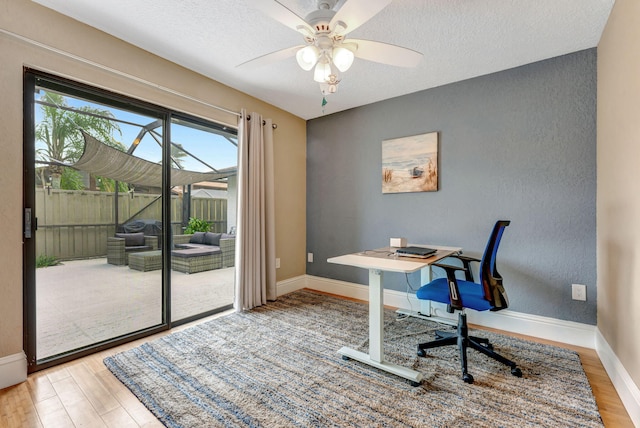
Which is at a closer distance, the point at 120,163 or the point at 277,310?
the point at 120,163

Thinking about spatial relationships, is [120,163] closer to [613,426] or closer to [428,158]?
[428,158]

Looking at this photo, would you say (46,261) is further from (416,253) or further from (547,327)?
(547,327)

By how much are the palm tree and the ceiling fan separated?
135 centimetres

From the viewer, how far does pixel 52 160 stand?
2.02 m

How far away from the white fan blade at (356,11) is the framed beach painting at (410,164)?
5.96 ft

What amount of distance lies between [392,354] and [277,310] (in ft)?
4.56

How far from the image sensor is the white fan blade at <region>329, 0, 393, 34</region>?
1.32 metres

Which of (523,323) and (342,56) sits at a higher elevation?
(342,56)

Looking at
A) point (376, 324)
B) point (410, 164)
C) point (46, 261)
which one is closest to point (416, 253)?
point (376, 324)

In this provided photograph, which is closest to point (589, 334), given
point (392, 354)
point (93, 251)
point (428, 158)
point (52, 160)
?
point (392, 354)

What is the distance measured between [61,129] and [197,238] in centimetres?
136

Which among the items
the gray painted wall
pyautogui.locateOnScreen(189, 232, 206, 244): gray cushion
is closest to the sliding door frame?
pyautogui.locateOnScreen(189, 232, 206, 244): gray cushion

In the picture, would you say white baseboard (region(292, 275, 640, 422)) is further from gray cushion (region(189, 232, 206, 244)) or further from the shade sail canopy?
the shade sail canopy

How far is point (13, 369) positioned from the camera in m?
1.78
